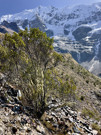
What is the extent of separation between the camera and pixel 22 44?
8.34 meters

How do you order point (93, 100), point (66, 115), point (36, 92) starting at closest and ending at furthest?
point (36, 92) → point (66, 115) → point (93, 100)

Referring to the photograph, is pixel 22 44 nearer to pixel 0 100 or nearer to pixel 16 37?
pixel 16 37

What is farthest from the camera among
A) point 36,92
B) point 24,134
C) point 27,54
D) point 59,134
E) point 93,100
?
point 93,100

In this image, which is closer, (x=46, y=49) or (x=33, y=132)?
(x=33, y=132)

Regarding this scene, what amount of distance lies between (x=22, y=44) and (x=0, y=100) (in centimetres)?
403

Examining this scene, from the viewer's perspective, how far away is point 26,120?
706 centimetres

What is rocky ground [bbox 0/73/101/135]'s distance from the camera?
6.24 metres

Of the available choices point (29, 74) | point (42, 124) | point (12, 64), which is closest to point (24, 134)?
point (42, 124)

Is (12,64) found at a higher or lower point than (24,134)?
higher

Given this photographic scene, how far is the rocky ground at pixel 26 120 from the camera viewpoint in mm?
6240

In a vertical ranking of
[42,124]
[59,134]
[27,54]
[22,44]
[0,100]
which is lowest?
[59,134]

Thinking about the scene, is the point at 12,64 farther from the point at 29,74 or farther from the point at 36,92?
the point at 36,92

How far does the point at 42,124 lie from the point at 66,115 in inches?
102

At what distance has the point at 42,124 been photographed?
7691mm
